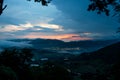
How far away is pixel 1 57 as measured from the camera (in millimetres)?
72938

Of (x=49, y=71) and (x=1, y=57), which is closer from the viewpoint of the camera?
(x=1, y=57)

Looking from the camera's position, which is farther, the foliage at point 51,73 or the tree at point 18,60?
the foliage at point 51,73

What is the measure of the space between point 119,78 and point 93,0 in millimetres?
27672

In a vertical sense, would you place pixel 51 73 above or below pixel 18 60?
below

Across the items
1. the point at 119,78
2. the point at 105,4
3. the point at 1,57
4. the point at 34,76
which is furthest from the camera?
the point at 34,76

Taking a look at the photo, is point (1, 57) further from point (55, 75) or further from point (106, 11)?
point (106, 11)

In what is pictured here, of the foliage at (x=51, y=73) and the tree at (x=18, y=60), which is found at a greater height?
the tree at (x=18, y=60)

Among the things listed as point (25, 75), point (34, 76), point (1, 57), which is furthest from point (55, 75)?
point (1, 57)

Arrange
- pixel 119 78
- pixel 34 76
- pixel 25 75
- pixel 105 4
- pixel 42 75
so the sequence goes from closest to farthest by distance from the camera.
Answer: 1. pixel 105 4
2. pixel 119 78
3. pixel 25 75
4. pixel 34 76
5. pixel 42 75

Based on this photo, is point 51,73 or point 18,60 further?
point 51,73

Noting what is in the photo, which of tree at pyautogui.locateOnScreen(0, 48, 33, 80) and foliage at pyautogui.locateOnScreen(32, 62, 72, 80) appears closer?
tree at pyautogui.locateOnScreen(0, 48, 33, 80)

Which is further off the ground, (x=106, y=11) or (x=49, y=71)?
(x=106, y=11)

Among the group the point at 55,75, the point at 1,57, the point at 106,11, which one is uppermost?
the point at 106,11

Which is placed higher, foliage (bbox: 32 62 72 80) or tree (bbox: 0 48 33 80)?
tree (bbox: 0 48 33 80)
